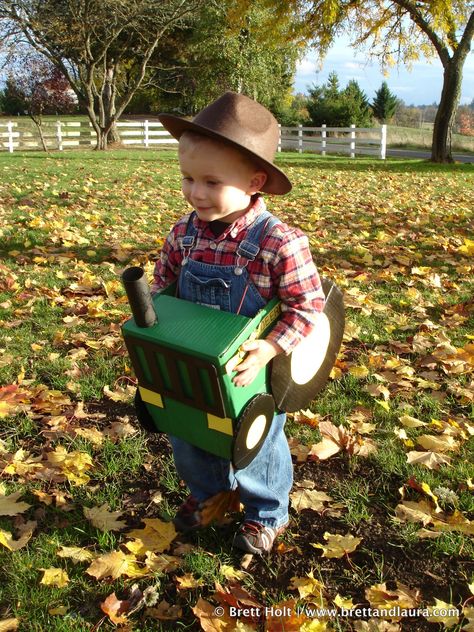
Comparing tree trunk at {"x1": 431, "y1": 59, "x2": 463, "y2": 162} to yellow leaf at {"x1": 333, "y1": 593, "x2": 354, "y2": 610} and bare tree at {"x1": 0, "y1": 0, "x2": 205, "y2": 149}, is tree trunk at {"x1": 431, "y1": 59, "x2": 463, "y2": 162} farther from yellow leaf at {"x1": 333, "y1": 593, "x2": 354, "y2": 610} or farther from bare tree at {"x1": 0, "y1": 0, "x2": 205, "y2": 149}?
yellow leaf at {"x1": 333, "y1": 593, "x2": 354, "y2": 610}

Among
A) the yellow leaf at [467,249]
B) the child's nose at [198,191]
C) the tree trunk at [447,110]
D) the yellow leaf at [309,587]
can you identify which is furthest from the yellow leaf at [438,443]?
the tree trunk at [447,110]

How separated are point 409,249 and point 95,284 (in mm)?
3337

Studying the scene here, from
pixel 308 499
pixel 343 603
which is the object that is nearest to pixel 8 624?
pixel 343 603

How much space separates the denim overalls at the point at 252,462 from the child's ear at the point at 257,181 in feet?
0.29

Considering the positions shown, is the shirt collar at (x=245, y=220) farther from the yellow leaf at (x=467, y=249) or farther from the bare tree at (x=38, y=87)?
the bare tree at (x=38, y=87)

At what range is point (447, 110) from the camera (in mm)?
17359

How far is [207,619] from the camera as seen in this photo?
5.84 ft

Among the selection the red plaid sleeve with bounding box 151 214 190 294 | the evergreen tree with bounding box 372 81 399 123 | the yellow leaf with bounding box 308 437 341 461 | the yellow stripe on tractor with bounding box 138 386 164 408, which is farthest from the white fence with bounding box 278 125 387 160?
the yellow stripe on tractor with bounding box 138 386 164 408

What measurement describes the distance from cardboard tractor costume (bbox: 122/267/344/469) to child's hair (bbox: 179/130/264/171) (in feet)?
1.42

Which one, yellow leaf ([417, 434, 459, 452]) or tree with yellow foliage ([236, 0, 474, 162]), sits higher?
tree with yellow foliage ([236, 0, 474, 162])

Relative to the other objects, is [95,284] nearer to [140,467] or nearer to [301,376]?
[140,467]

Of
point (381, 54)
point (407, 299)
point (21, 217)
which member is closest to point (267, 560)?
point (407, 299)

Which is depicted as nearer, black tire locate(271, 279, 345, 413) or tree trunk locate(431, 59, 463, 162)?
black tire locate(271, 279, 345, 413)

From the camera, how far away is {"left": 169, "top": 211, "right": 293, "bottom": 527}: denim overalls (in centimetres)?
185
